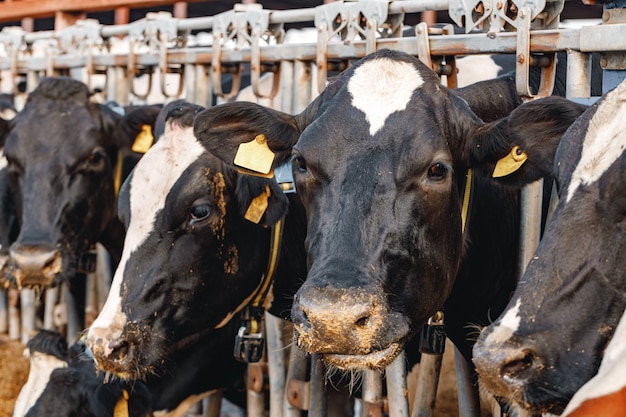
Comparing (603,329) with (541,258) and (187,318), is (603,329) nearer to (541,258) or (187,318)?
(541,258)

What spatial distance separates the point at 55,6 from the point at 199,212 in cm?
532

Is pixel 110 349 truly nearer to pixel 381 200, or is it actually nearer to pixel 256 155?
pixel 256 155

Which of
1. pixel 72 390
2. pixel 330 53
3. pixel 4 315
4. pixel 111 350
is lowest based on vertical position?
pixel 4 315

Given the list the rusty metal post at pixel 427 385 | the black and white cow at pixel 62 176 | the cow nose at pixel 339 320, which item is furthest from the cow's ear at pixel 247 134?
the black and white cow at pixel 62 176

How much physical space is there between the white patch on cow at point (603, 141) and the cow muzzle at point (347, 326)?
60 cm

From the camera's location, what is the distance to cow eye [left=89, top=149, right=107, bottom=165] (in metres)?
5.09

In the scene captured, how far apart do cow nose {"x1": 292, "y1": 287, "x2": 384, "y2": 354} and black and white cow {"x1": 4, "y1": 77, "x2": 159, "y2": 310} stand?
2.42m

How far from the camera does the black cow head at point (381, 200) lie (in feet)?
8.80

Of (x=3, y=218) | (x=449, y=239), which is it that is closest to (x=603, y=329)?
(x=449, y=239)

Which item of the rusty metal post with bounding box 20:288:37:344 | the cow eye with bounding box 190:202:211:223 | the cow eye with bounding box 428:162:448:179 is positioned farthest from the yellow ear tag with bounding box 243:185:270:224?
the rusty metal post with bounding box 20:288:37:344

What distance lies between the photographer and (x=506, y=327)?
2.37 meters

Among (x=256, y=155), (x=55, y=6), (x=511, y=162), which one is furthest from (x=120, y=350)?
(x=55, y=6)

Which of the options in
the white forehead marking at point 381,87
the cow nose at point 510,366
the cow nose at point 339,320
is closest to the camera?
the cow nose at point 510,366

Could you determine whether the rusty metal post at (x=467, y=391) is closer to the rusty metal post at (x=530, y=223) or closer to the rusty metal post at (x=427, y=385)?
the rusty metal post at (x=427, y=385)
